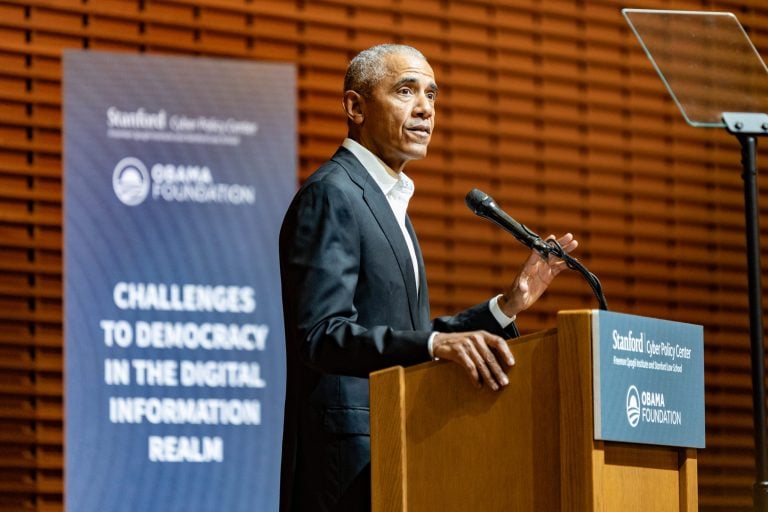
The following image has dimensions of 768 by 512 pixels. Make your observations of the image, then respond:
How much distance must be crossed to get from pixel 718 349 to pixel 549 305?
1.12m

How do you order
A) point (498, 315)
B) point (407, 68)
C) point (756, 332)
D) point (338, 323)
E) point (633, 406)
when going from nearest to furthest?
point (633, 406) → point (338, 323) → point (498, 315) → point (407, 68) → point (756, 332)

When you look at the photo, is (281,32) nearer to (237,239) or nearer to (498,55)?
(498,55)

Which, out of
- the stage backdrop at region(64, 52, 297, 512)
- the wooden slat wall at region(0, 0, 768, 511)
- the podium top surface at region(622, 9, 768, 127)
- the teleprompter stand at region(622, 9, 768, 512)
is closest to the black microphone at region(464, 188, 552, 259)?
the teleprompter stand at region(622, 9, 768, 512)

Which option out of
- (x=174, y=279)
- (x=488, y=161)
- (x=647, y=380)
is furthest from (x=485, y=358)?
(x=488, y=161)

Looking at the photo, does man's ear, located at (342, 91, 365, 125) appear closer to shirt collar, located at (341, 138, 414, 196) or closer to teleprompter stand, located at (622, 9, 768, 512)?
shirt collar, located at (341, 138, 414, 196)

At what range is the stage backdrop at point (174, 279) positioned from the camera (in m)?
4.30

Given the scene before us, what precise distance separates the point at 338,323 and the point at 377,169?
484 millimetres

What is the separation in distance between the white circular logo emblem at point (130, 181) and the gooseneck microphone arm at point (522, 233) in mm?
2307

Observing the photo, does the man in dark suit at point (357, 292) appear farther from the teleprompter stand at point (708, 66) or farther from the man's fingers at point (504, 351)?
→ the teleprompter stand at point (708, 66)

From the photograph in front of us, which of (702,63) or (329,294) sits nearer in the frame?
(329,294)

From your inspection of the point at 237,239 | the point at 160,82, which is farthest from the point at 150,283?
the point at 160,82

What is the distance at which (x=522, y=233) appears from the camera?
2.27 m

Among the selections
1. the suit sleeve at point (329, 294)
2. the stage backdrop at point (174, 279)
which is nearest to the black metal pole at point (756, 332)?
the suit sleeve at point (329, 294)

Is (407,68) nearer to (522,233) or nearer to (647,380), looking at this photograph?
(522,233)
